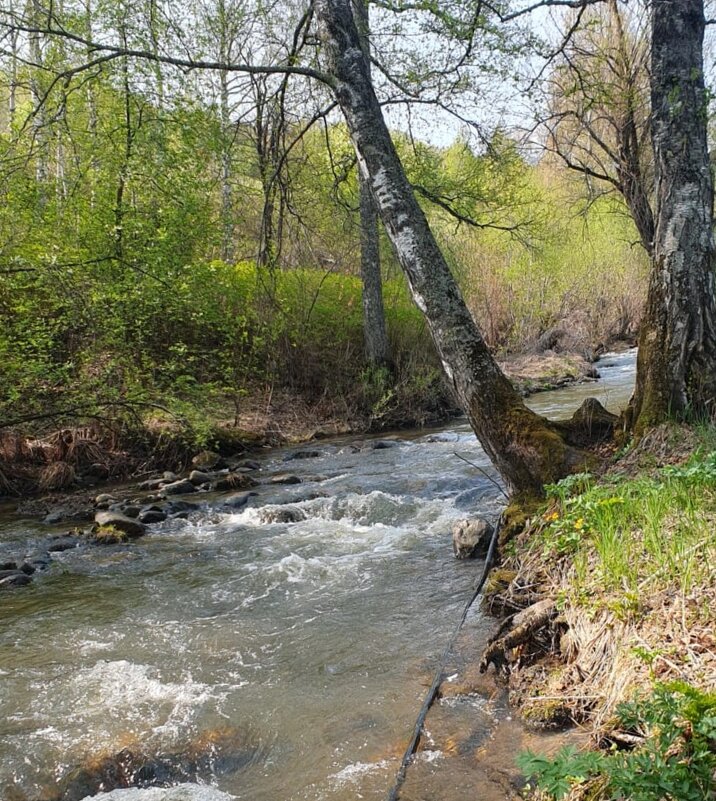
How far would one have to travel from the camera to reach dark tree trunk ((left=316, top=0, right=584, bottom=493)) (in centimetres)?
472

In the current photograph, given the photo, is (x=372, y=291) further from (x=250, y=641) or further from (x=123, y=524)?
(x=250, y=641)

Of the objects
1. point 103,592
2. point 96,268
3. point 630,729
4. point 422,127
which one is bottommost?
point 103,592

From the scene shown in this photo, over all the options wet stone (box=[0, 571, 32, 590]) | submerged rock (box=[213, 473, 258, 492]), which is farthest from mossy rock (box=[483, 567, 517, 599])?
submerged rock (box=[213, 473, 258, 492])

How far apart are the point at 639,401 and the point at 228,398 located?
344 inches

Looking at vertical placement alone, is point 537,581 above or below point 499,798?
above

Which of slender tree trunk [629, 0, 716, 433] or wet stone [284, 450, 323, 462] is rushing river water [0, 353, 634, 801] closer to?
slender tree trunk [629, 0, 716, 433]

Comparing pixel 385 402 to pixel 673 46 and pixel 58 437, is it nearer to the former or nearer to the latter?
pixel 58 437

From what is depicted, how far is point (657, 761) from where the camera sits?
1.86 metres

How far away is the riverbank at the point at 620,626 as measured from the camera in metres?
1.96

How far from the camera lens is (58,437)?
939 cm

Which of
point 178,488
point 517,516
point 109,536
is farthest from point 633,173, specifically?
point 109,536

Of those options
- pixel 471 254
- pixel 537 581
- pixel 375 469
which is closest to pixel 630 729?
pixel 537 581

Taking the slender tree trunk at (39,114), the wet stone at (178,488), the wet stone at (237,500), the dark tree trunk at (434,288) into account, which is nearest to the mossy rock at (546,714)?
the dark tree trunk at (434,288)

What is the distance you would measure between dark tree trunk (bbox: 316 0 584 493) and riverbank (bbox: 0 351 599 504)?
4.64 metres
